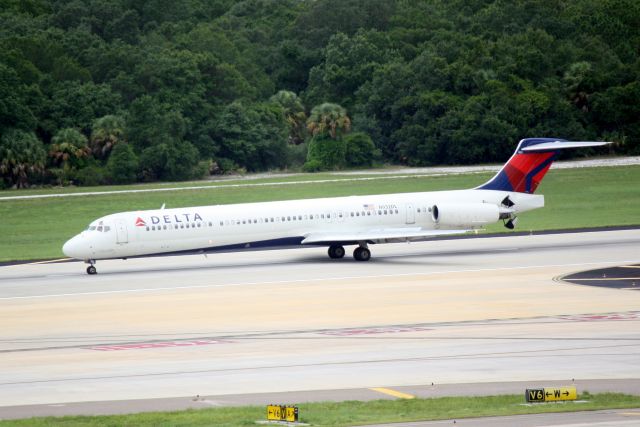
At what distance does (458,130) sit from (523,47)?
50.3 feet

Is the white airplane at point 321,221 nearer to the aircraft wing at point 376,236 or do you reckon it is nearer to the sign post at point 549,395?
the aircraft wing at point 376,236

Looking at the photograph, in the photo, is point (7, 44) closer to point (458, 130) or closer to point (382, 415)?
point (458, 130)

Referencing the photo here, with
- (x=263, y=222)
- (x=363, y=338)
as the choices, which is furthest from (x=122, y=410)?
(x=263, y=222)

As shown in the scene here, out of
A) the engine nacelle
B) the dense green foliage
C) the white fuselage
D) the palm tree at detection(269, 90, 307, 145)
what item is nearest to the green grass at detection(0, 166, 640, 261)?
the dense green foliage

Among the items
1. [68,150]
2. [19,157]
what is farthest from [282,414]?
[68,150]

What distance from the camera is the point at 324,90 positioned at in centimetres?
11031

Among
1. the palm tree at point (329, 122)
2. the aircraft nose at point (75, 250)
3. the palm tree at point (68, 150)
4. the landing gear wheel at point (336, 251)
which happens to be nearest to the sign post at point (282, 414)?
the aircraft nose at point (75, 250)

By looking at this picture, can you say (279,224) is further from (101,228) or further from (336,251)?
(101,228)

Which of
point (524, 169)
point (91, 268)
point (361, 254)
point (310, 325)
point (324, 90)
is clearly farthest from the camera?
point (324, 90)

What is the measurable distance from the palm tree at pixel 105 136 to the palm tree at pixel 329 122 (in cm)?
1714

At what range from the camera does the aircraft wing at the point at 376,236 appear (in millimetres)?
46594

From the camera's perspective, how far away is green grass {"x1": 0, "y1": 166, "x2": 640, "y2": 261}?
6359cm

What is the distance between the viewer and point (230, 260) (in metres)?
49.9

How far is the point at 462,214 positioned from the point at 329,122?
4880cm
